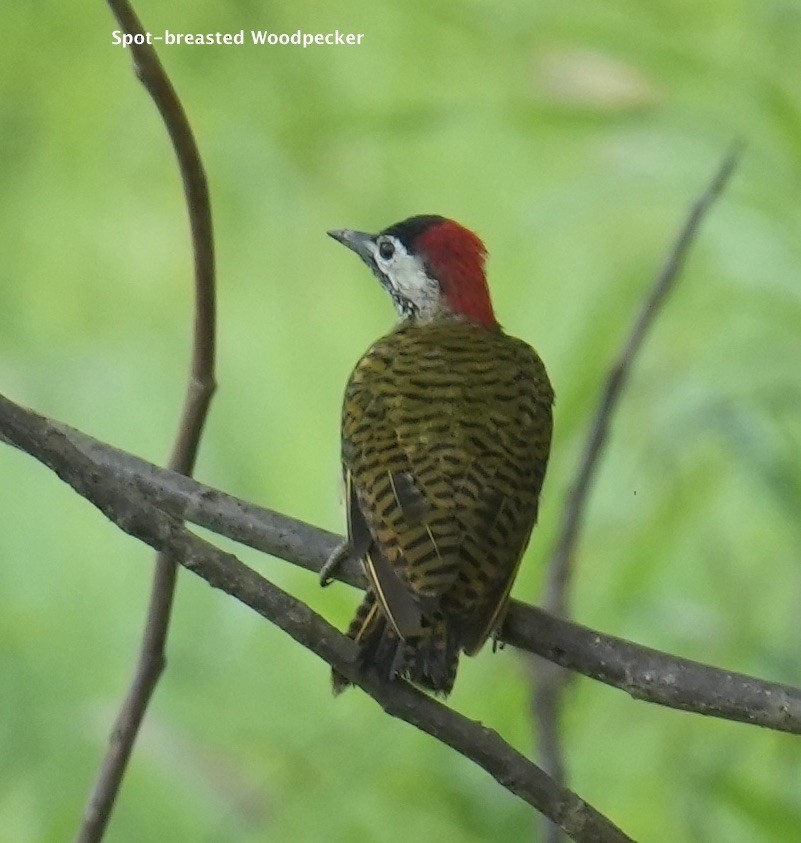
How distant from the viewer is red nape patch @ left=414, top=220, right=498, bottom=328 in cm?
232

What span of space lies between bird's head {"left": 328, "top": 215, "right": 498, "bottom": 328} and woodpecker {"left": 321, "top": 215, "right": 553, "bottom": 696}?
0.10 m

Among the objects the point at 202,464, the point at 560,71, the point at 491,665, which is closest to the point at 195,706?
the point at 202,464

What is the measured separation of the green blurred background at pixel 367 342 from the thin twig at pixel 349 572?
A: 75 centimetres

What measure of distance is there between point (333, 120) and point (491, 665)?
1219mm

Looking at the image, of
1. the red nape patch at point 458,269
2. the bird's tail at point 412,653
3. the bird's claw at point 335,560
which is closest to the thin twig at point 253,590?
the bird's tail at point 412,653

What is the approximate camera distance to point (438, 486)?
1.70 metres

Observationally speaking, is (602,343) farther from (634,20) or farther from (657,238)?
(657,238)

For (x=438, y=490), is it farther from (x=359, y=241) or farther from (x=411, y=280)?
(x=359, y=241)

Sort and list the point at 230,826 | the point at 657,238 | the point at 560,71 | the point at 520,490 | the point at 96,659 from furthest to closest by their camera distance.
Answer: the point at 657,238
the point at 96,659
the point at 560,71
the point at 230,826
the point at 520,490

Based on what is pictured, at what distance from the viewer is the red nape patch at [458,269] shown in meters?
2.32

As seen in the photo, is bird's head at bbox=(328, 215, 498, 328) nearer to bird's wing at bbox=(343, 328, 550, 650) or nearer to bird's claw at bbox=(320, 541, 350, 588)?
bird's wing at bbox=(343, 328, 550, 650)

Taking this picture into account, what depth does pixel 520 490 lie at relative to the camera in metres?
1.75

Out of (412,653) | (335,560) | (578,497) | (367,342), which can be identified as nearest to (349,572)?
(335,560)

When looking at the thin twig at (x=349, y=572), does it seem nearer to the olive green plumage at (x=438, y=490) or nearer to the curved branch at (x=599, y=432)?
the olive green plumage at (x=438, y=490)
